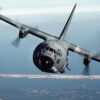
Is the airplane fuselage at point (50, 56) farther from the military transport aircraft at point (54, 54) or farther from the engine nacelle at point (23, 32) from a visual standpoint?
the engine nacelle at point (23, 32)

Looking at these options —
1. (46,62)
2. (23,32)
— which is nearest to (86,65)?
(46,62)

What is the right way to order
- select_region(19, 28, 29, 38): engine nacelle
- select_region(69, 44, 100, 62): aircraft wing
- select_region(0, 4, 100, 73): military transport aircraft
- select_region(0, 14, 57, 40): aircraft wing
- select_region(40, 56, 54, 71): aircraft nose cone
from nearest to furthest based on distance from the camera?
1. select_region(40, 56, 54, 71): aircraft nose cone
2. select_region(0, 4, 100, 73): military transport aircraft
3. select_region(69, 44, 100, 62): aircraft wing
4. select_region(0, 14, 57, 40): aircraft wing
5. select_region(19, 28, 29, 38): engine nacelle

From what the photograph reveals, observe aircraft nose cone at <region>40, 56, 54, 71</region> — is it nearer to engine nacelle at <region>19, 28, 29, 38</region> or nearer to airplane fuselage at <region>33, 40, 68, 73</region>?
airplane fuselage at <region>33, 40, 68, 73</region>

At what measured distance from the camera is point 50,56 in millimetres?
82188

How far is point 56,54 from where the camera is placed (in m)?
83.1

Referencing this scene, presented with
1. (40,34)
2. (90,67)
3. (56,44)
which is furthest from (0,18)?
(90,67)

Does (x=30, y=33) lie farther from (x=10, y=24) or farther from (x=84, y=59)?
(x=84, y=59)

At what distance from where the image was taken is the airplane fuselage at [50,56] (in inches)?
3243

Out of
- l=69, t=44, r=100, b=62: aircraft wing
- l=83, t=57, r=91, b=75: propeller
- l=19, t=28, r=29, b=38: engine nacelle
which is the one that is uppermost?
l=19, t=28, r=29, b=38: engine nacelle

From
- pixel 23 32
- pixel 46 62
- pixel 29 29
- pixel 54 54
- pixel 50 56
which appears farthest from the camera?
pixel 29 29

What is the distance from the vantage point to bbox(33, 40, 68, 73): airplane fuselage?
82.4 meters

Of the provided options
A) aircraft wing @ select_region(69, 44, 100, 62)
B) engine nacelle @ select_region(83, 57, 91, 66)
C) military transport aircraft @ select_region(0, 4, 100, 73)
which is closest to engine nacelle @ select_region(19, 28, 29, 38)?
military transport aircraft @ select_region(0, 4, 100, 73)

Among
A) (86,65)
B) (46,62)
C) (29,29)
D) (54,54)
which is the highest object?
(29,29)

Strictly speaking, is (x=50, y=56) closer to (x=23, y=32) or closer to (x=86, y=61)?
(x=86, y=61)
